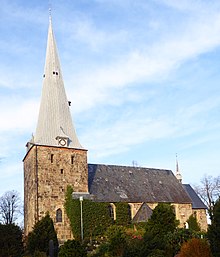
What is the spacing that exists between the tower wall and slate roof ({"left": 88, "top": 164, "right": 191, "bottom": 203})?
2.75m

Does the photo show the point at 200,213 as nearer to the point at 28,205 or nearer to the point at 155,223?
the point at 28,205

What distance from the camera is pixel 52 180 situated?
37094 millimetres

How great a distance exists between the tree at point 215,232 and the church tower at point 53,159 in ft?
72.7

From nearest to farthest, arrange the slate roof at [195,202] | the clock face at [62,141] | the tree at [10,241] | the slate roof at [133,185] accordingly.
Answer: the tree at [10,241]
the clock face at [62,141]
the slate roof at [133,185]
the slate roof at [195,202]

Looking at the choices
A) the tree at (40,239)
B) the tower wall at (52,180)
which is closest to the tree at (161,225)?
the tree at (40,239)

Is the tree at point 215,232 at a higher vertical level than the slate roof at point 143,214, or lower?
lower

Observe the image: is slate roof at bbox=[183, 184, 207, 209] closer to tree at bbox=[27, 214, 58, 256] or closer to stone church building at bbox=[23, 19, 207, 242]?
stone church building at bbox=[23, 19, 207, 242]

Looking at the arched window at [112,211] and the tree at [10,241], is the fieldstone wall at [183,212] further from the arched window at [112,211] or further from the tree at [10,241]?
the tree at [10,241]

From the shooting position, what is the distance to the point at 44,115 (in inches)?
1567

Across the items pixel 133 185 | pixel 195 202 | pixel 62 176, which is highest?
pixel 62 176

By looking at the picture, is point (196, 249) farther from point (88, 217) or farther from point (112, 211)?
point (112, 211)

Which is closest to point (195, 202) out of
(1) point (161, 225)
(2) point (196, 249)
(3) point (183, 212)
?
(3) point (183, 212)

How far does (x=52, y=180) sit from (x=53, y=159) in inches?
79.3

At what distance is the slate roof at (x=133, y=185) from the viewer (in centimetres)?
4099
